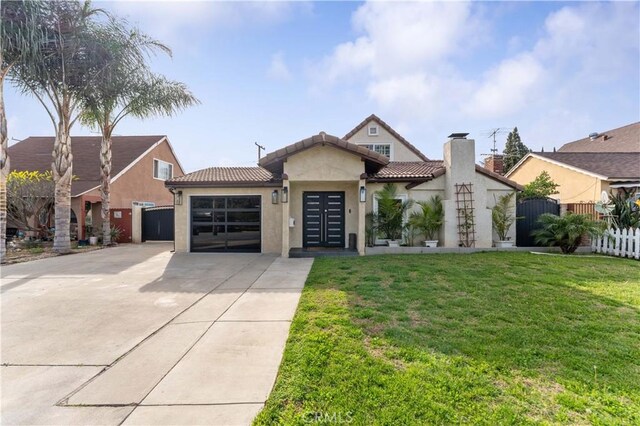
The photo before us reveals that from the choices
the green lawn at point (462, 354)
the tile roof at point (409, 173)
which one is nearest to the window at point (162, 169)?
the tile roof at point (409, 173)

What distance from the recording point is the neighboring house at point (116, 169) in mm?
17156

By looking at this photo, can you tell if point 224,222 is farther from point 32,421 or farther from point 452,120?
point 452,120

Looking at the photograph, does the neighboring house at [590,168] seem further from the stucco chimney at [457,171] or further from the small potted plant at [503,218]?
the stucco chimney at [457,171]

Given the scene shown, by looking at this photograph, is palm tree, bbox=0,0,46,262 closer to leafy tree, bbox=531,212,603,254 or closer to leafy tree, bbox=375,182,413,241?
leafy tree, bbox=375,182,413,241

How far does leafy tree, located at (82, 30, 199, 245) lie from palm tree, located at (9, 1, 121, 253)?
40 centimetres

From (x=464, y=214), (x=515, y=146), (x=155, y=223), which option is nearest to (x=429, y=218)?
(x=464, y=214)

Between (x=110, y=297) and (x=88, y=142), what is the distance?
21.0 meters

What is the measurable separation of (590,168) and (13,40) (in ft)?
87.3

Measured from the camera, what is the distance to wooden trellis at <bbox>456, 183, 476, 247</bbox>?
39.4ft

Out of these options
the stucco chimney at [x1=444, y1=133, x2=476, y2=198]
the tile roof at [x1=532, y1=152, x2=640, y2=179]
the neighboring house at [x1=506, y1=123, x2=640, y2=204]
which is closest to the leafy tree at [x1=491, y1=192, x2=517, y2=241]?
the stucco chimney at [x1=444, y1=133, x2=476, y2=198]

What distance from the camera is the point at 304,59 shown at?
12.2 m

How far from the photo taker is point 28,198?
14.5 metres

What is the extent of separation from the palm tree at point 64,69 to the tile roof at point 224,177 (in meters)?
4.77

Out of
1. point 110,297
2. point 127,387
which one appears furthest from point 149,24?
point 127,387
